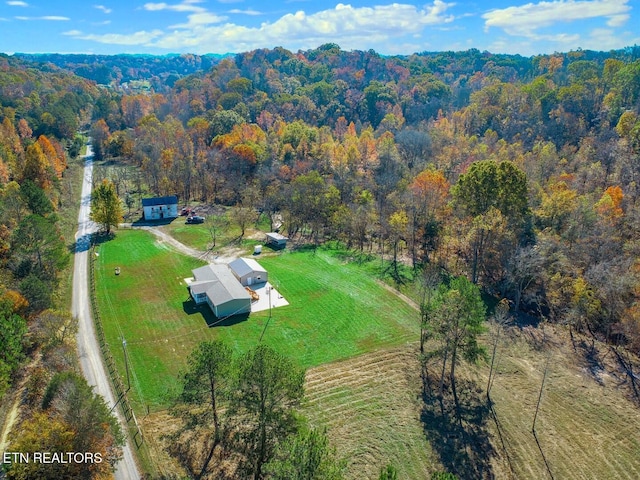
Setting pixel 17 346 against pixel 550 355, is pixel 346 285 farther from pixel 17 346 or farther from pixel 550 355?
Answer: pixel 17 346

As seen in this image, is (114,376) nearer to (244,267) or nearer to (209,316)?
(209,316)

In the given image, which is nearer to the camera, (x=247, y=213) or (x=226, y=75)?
(x=247, y=213)

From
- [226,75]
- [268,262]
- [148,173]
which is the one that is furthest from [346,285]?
[226,75]

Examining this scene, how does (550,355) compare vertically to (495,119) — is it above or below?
below

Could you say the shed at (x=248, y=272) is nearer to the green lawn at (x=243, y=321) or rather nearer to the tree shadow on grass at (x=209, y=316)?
the green lawn at (x=243, y=321)

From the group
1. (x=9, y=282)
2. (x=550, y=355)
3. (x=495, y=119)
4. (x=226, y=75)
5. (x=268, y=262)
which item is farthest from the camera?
(x=226, y=75)

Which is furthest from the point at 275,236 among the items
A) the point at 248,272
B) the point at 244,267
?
the point at 248,272
